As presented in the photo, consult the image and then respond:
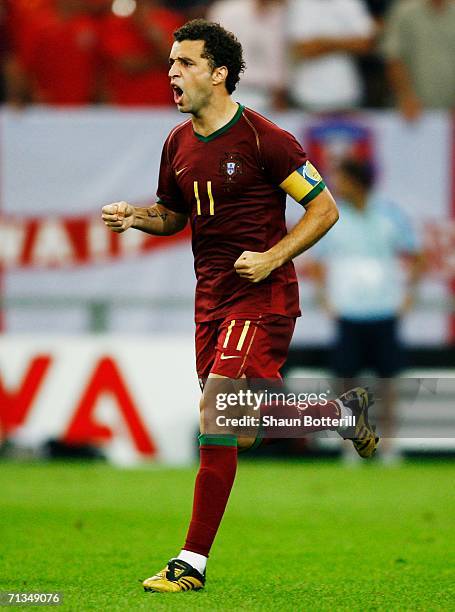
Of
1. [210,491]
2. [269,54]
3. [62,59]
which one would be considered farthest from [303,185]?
[62,59]

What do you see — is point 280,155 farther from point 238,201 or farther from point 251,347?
point 251,347

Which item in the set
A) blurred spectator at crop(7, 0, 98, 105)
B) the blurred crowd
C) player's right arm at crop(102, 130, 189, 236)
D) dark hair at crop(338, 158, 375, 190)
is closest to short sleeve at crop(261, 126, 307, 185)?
player's right arm at crop(102, 130, 189, 236)

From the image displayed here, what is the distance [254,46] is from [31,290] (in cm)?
301

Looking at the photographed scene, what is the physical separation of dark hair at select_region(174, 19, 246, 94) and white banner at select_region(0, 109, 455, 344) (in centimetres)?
555

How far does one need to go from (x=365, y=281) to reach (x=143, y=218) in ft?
17.6

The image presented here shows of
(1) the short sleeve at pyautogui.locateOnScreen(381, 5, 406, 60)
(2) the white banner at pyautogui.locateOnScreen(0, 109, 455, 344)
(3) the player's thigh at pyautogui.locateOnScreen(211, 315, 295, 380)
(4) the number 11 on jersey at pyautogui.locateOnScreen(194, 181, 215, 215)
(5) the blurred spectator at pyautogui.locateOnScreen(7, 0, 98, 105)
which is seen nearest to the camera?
(3) the player's thigh at pyautogui.locateOnScreen(211, 315, 295, 380)

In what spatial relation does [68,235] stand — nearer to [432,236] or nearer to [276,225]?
[432,236]

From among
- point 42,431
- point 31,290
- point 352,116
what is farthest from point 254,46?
point 42,431

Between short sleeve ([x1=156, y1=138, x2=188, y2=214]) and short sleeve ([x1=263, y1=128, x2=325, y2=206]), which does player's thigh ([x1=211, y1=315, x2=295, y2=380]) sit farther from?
short sleeve ([x1=156, y1=138, x2=188, y2=214])

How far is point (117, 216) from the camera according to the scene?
19.4 feet

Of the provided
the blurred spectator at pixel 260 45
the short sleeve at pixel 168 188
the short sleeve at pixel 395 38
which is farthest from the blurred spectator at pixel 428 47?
the short sleeve at pixel 168 188

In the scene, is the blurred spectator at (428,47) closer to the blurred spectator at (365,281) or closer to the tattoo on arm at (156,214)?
the blurred spectator at (365,281)

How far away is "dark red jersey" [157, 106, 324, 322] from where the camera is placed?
596cm

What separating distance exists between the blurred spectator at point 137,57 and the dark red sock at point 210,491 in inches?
286
